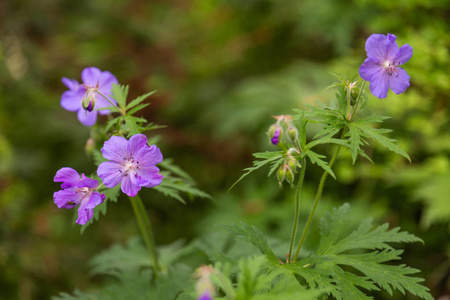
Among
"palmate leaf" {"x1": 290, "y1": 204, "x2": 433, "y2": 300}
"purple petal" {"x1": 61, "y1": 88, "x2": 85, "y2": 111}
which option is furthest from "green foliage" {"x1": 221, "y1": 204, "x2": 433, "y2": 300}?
"purple petal" {"x1": 61, "y1": 88, "x2": 85, "y2": 111}

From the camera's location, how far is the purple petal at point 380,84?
136cm

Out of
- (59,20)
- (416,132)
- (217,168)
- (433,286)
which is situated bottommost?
(433,286)

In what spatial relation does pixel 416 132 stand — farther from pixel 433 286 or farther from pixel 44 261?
pixel 44 261

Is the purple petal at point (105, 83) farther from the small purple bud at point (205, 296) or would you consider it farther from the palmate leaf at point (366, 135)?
the small purple bud at point (205, 296)

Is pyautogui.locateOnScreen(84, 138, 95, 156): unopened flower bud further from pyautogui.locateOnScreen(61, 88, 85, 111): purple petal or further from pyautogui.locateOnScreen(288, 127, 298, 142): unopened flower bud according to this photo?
pyautogui.locateOnScreen(288, 127, 298, 142): unopened flower bud

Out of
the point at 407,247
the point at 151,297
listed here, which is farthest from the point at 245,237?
the point at 407,247

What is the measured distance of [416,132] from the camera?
3193 mm

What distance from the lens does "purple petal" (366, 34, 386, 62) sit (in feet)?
4.45

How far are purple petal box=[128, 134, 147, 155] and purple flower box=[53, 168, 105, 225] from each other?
18cm

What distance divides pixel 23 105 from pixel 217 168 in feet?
6.31

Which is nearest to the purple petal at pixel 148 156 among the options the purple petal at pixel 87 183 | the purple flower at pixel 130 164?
the purple flower at pixel 130 164

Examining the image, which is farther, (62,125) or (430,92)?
(62,125)

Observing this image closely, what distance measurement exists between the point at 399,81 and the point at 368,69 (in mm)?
144

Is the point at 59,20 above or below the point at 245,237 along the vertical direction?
above
